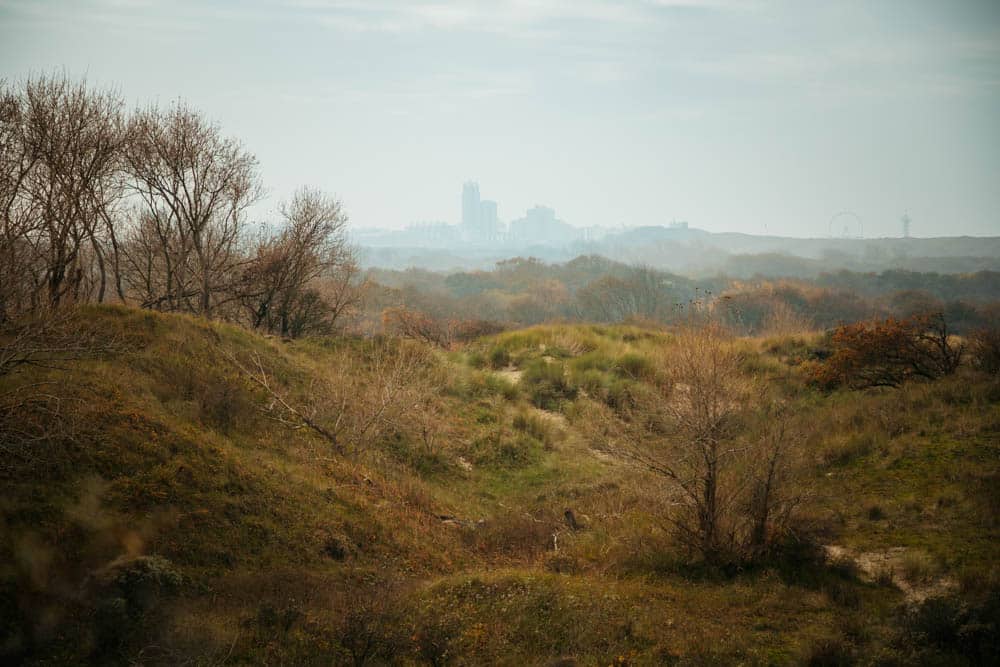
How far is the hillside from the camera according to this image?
206 inches

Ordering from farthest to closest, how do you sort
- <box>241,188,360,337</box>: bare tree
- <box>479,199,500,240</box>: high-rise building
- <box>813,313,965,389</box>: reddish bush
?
<box>479,199,500,240</box>: high-rise building, <box>241,188,360,337</box>: bare tree, <box>813,313,965,389</box>: reddish bush

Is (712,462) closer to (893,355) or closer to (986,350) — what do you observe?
(986,350)

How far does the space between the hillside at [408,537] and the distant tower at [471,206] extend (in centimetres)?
17304

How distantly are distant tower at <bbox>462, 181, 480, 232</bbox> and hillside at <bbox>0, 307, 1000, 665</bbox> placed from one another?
173035 mm

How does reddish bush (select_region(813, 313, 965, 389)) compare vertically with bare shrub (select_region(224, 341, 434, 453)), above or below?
above

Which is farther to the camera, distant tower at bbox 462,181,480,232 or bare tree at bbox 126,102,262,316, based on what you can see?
distant tower at bbox 462,181,480,232

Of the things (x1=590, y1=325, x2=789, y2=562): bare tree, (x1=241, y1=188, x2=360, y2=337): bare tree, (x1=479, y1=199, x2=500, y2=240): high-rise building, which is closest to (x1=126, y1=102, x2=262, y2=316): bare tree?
(x1=241, y1=188, x2=360, y2=337): bare tree

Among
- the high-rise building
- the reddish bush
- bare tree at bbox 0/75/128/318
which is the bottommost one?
the reddish bush

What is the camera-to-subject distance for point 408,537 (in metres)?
8.44

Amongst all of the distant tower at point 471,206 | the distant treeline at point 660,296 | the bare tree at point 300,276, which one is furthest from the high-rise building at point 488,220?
the bare tree at point 300,276

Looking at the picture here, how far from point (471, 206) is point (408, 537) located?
179 metres

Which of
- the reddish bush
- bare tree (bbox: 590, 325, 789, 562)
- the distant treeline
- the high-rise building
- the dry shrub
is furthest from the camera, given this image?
the high-rise building

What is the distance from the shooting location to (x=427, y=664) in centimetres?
530

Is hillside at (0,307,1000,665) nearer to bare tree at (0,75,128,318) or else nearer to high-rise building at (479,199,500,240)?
bare tree at (0,75,128,318)
